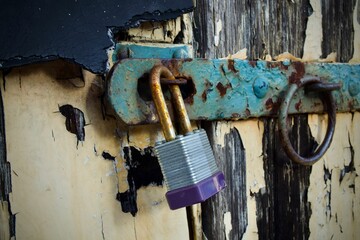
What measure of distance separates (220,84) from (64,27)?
0.73ft

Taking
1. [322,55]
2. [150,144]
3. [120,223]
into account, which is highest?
[322,55]

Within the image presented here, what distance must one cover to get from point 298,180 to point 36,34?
491mm

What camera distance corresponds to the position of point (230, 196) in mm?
518

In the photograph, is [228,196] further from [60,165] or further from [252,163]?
[60,165]

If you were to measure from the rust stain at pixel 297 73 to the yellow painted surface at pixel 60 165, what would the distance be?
0.28 m

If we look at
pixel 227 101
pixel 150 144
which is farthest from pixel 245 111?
pixel 150 144

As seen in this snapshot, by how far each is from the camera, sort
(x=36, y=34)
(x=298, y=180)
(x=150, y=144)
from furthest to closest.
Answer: (x=298, y=180) < (x=150, y=144) < (x=36, y=34)

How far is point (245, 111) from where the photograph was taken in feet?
1.63

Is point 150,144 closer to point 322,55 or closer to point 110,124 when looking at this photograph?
point 110,124

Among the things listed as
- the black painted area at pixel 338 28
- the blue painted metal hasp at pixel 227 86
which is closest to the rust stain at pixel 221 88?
the blue painted metal hasp at pixel 227 86

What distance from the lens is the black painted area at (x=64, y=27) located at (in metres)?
0.35

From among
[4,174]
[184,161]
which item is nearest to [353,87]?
[184,161]

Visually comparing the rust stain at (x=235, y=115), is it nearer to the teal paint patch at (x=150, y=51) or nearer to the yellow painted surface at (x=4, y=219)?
the teal paint patch at (x=150, y=51)

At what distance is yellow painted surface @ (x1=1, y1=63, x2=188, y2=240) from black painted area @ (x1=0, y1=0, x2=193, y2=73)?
0.04 meters
